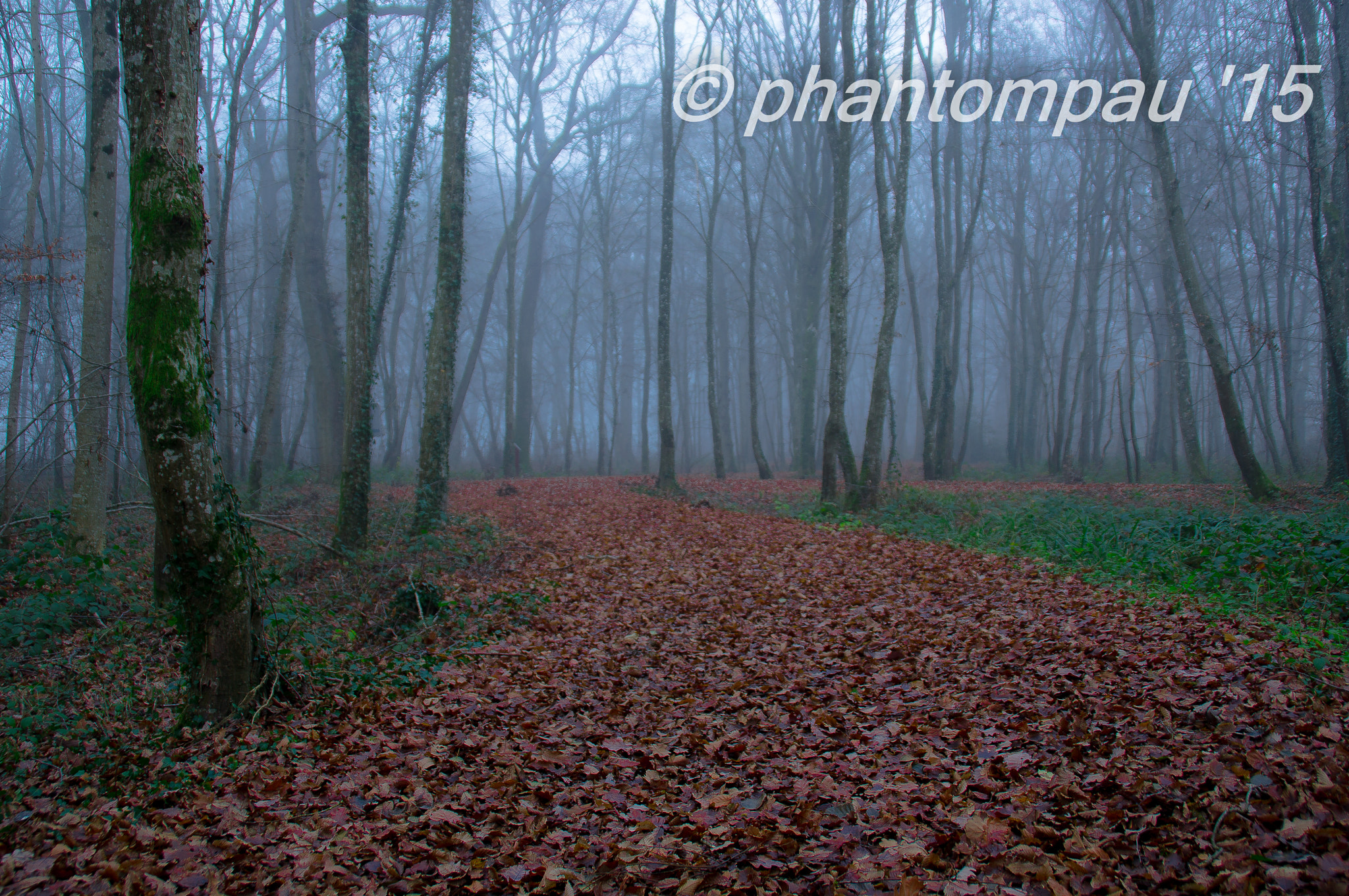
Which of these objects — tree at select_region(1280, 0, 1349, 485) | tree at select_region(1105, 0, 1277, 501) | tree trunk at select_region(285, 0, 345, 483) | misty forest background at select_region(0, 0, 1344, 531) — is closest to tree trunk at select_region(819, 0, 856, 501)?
misty forest background at select_region(0, 0, 1344, 531)

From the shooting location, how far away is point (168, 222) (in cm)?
368

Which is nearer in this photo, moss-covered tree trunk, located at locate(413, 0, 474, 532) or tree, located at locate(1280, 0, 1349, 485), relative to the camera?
moss-covered tree trunk, located at locate(413, 0, 474, 532)

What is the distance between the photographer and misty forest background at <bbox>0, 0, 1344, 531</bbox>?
1132cm

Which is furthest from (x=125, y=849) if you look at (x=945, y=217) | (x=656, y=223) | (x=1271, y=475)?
(x=656, y=223)

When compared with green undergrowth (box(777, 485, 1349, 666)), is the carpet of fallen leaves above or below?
below

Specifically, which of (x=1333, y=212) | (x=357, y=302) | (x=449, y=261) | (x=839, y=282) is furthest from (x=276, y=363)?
(x=1333, y=212)

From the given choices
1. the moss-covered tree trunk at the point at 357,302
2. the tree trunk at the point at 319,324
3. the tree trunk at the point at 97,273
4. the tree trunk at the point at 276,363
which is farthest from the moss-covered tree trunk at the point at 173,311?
the tree trunk at the point at 319,324

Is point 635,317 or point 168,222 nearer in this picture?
point 168,222

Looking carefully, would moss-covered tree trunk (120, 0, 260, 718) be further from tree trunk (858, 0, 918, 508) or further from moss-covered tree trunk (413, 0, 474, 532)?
tree trunk (858, 0, 918, 508)

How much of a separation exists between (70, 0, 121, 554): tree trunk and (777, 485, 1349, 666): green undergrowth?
8.91 m

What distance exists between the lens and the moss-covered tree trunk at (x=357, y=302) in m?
8.30

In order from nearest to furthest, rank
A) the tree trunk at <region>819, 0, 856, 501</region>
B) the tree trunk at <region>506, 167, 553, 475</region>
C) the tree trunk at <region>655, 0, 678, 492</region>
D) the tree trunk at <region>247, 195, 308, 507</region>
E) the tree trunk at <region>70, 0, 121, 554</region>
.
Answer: the tree trunk at <region>70, 0, 121, 554</region> < the tree trunk at <region>247, 195, 308, 507</region> < the tree trunk at <region>819, 0, 856, 501</region> < the tree trunk at <region>655, 0, 678, 492</region> < the tree trunk at <region>506, 167, 553, 475</region>

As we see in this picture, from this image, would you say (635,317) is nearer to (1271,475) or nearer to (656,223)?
(656,223)

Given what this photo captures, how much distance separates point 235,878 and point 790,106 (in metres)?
21.4
